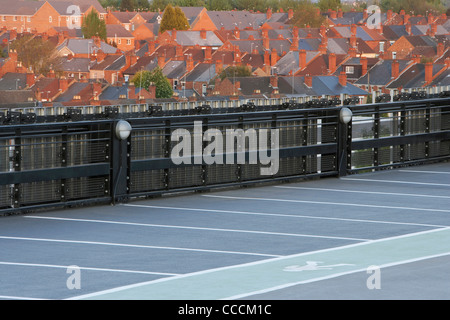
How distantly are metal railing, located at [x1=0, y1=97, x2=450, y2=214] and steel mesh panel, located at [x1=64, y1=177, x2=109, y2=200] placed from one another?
0.01 meters

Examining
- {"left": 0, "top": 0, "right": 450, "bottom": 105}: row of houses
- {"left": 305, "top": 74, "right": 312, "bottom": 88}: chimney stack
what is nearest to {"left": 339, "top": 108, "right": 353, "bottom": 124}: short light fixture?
{"left": 0, "top": 0, "right": 450, "bottom": 105}: row of houses

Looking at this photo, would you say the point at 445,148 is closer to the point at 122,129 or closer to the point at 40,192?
the point at 122,129

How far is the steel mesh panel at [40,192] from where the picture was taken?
43.9ft

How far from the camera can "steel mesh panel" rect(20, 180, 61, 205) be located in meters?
13.4

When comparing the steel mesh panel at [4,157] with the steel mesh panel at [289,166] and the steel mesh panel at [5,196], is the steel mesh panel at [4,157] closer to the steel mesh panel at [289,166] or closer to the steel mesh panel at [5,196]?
the steel mesh panel at [5,196]

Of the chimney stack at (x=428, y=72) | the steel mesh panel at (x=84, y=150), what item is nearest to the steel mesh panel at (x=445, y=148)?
the steel mesh panel at (x=84, y=150)

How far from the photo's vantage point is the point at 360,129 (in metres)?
19.4

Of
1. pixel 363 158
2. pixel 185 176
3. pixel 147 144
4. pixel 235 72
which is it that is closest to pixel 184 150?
pixel 185 176

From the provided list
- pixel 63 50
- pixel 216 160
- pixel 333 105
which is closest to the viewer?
pixel 216 160

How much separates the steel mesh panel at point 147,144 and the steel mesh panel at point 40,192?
129 cm

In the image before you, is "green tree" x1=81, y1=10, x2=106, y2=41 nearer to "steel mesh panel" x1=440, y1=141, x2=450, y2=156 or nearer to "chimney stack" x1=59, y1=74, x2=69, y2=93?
"chimney stack" x1=59, y1=74, x2=69, y2=93
